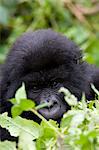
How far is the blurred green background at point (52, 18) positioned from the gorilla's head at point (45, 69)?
253 cm

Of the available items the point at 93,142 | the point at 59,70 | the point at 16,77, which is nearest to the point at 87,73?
the point at 59,70

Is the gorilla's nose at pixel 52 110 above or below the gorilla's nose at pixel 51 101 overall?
below

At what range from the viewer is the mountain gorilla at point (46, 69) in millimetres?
3064

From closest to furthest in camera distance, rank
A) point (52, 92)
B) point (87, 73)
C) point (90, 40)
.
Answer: point (52, 92) → point (87, 73) → point (90, 40)

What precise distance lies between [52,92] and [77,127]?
44.0 inches

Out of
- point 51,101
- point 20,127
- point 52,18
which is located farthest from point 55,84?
point 52,18

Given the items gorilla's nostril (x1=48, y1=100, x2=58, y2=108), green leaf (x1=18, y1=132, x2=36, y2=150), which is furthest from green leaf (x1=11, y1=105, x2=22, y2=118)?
gorilla's nostril (x1=48, y1=100, x2=58, y2=108)

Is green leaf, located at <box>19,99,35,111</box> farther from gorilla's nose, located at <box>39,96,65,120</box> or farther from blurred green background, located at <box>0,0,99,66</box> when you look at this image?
blurred green background, located at <box>0,0,99,66</box>

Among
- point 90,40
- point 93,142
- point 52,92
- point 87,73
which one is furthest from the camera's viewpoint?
point 90,40

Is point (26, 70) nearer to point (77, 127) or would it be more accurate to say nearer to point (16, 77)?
point (16, 77)

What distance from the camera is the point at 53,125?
210 cm

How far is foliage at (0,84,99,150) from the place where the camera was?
189cm

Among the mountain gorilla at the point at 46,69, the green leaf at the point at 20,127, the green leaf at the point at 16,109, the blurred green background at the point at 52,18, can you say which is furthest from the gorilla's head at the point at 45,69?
the blurred green background at the point at 52,18

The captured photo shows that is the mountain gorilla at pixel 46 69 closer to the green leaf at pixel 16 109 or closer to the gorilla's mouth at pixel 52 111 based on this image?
the gorilla's mouth at pixel 52 111
